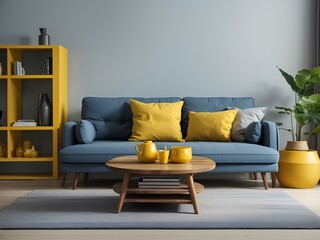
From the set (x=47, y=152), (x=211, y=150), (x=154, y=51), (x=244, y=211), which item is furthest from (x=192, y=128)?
(x=47, y=152)

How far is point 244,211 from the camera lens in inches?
123

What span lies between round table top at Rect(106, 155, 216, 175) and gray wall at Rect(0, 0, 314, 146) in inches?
68.1

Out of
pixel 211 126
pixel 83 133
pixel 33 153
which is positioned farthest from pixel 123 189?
pixel 33 153

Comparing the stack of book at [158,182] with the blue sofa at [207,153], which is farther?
the blue sofa at [207,153]

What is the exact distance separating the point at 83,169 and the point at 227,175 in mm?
1625

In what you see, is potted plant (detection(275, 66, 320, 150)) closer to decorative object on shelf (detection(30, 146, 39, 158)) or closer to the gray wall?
the gray wall

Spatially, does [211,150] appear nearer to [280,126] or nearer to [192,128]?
[192,128]

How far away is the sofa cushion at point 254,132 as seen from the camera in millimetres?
4098

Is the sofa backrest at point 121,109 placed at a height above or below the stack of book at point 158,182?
above

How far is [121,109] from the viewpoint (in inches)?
180

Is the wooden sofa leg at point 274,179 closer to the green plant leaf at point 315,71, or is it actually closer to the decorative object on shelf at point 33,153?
the green plant leaf at point 315,71

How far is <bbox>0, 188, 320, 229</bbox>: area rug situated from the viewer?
110 inches

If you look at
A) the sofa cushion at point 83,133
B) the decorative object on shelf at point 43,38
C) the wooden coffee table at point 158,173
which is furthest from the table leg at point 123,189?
the decorative object on shelf at point 43,38

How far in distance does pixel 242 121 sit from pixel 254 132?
0.23 meters
